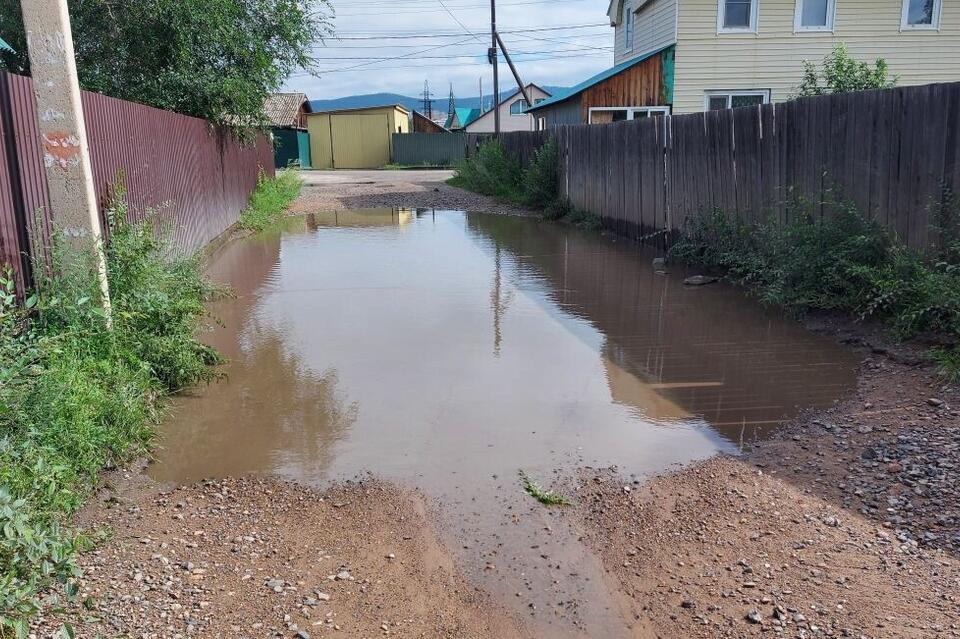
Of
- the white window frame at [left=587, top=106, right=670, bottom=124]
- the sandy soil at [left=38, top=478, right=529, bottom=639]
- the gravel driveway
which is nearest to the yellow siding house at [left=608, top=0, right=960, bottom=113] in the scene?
the white window frame at [left=587, top=106, right=670, bottom=124]

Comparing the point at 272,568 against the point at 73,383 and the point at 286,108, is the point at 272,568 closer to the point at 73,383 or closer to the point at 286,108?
the point at 73,383

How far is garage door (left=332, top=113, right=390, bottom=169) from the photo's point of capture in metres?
48.0

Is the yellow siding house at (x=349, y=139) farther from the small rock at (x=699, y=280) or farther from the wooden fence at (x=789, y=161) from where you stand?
the small rock at (x=699, y=280)

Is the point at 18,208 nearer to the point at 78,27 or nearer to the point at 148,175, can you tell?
the point at 148,175

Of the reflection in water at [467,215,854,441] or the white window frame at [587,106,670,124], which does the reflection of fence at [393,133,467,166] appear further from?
the reflection in water at [467,215,854,441]

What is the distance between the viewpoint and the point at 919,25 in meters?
19.9

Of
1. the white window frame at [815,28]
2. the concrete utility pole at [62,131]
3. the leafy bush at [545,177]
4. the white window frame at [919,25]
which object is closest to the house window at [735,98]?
the white window frame at [815,28]

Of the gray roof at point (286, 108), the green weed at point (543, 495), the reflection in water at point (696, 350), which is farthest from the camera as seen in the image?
the gray roof at point (286, 108)

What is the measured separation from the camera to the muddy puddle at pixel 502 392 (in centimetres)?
405

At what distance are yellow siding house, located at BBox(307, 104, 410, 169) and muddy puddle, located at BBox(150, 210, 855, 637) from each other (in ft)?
128

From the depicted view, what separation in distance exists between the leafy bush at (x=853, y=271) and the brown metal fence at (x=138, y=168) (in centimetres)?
616

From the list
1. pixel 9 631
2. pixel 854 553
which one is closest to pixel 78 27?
pixel 9 631

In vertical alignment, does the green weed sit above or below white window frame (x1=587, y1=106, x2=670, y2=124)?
below

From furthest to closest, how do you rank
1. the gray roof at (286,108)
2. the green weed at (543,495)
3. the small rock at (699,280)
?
the gray roof at (286,108), the small rock at (699,280), the green weed at (543,495)
